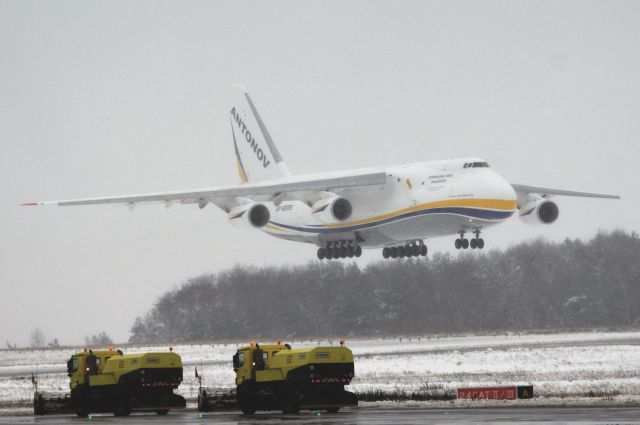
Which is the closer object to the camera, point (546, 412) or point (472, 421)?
point (472, 421)

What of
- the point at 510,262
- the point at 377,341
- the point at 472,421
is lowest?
the point at 472,421

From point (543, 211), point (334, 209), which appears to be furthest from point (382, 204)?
point (543, 211)

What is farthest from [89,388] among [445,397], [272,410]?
[445,397]

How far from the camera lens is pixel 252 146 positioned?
52.3m

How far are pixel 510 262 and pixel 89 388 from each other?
4029 cm

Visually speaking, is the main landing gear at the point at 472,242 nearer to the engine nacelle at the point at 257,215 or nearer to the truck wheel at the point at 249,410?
the engine nacelle at the point at 257,215

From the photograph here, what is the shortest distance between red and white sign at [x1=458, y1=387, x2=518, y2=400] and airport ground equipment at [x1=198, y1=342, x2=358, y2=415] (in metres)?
4.14

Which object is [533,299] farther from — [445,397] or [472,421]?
[472,421]

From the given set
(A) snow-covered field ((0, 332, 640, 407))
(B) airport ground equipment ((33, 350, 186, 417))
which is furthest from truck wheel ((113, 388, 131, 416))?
(A) snow-covered field ((0, 332, 640, 407))

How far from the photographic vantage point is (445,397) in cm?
2705

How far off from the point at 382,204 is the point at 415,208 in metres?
2.09

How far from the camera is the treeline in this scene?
194ft

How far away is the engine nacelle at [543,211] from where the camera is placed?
42969mm

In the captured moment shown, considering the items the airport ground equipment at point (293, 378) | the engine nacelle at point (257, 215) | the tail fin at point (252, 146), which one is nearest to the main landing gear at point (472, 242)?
the engine nacelle at point (257, 215)
